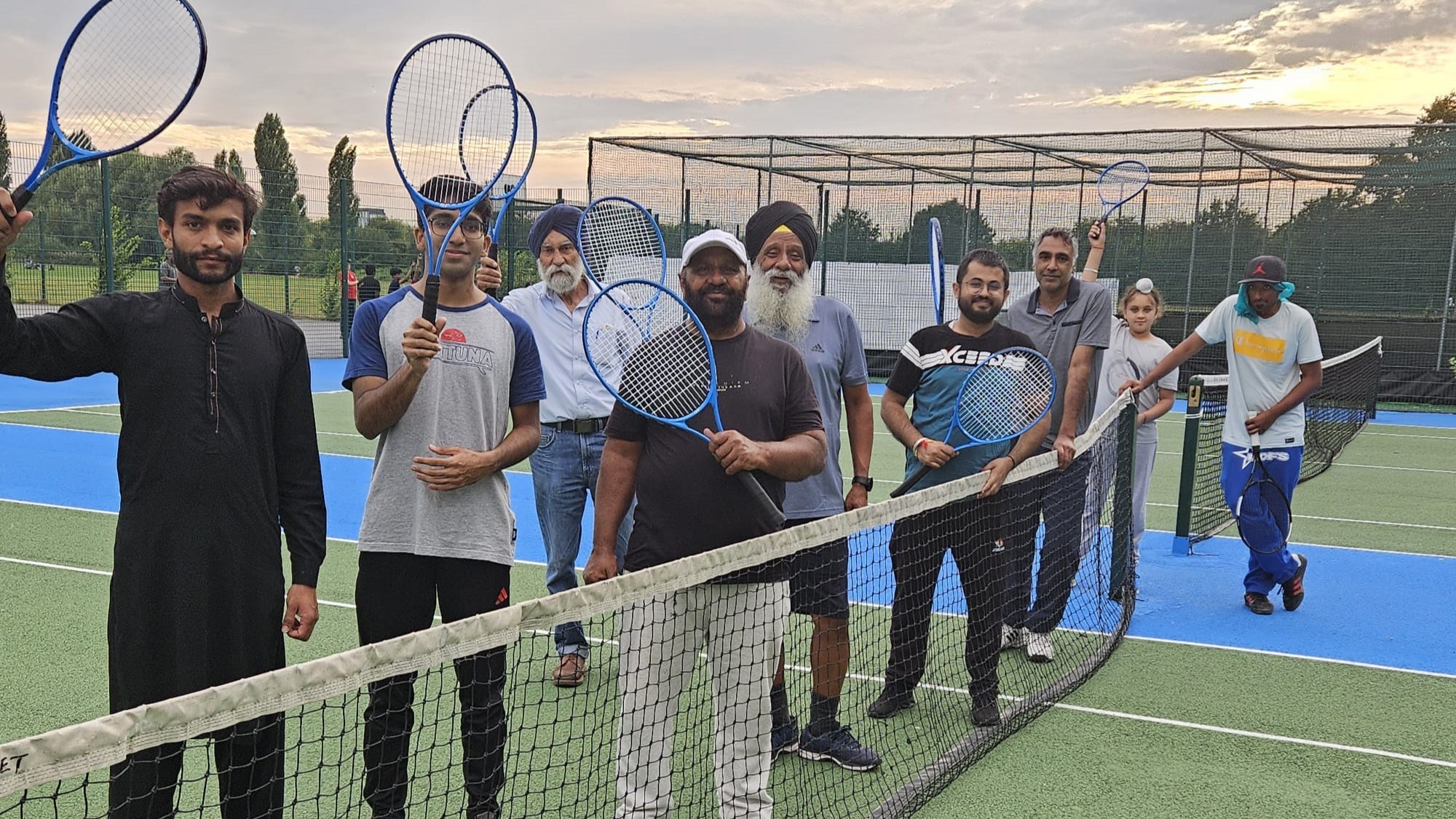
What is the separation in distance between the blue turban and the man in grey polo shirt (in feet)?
7.13

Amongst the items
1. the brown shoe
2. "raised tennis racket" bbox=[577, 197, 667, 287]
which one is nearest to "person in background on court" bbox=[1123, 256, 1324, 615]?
"raised tennis racket" bbox=[577, 197, 667, 287]

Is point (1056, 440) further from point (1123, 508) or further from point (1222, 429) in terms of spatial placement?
point (1222, 429)

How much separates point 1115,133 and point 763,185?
661 centimetres

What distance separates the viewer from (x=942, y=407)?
456 centimetres

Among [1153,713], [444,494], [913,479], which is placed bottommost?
[1153,713]

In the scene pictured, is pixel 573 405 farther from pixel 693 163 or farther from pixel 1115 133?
pixel 693 163

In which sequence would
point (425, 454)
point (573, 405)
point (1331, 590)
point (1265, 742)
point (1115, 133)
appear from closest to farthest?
point (425, 454) → point (1265, 742) → point (573, 405) → point (1331, 590) → point (1115, 133)

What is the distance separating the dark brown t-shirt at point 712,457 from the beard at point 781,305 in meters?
0.64

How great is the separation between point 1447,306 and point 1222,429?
10873 mm

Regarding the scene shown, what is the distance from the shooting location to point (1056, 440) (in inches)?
198

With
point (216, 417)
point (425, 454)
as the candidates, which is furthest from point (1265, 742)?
point (216, 417)

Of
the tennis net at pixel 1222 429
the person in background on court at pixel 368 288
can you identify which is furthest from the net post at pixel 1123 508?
the person in background on court at pixel 368 288

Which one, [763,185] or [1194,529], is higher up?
[763,185]

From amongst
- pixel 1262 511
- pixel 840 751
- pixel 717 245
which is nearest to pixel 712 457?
pixel 717 245
